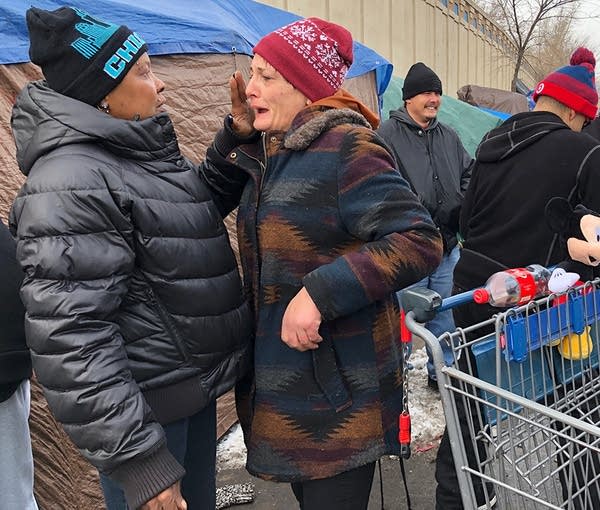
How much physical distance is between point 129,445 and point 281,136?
944 millimetres

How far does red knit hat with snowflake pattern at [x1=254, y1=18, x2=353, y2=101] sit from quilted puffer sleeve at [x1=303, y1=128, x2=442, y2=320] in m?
0.22

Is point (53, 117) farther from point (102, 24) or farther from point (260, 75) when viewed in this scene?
Answer: point (260, 75)

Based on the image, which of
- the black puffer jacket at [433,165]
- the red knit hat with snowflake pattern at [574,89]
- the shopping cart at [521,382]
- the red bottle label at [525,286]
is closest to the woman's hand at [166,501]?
the shopping cart at [521,382]

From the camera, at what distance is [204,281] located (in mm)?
1628

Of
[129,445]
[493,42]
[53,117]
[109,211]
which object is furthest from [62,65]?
[493,42]

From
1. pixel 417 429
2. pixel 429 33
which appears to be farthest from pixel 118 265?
pixel 429 33

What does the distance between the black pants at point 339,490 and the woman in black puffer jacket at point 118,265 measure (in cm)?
40

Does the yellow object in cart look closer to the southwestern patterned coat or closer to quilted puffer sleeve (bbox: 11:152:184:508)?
the southwestern patterned coat

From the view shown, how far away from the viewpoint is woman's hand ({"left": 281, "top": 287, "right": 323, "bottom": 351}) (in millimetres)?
1519

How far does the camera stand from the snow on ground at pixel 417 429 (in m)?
3.43

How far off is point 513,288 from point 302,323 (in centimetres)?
62

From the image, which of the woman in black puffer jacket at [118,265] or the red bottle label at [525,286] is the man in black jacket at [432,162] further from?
the woman in black puffer jacket at [118,265]

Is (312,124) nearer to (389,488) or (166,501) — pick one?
(166,501)

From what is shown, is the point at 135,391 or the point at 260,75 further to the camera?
the point at 260,75
